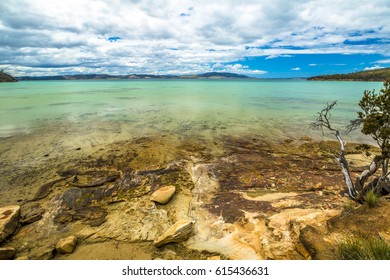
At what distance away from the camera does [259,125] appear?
26891mm

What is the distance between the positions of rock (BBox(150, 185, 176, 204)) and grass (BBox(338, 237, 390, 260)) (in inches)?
Result: 275

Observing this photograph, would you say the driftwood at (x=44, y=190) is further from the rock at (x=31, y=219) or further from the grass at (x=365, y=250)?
the grass at (x=365, y=250)

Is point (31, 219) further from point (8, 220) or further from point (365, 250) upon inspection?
point (365, 250)

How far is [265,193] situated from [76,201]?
9.37m

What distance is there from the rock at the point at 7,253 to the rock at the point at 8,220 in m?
0.97

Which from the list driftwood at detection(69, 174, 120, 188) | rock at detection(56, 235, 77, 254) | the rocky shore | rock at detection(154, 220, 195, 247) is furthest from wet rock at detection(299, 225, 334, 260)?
driftwood at detection(69, 174, 120, 188)

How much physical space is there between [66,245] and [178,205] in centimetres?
461

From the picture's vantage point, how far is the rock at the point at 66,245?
7508mm

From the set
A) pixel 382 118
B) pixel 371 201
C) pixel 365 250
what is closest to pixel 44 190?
pixel 365 250

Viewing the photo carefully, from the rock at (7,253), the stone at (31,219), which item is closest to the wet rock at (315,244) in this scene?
the rock at (7,253)

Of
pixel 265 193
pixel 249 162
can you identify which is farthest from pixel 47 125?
pixel 265 193

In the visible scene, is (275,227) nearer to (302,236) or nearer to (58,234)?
(302,236)

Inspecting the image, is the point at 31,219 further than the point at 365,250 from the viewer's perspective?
Yes

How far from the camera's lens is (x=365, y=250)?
17.9 ft
